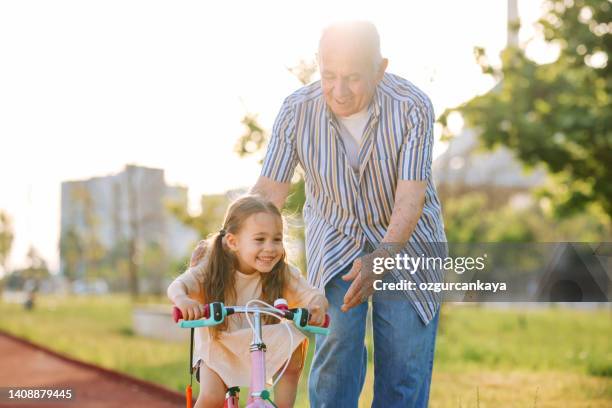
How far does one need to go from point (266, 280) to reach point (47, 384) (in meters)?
4.72

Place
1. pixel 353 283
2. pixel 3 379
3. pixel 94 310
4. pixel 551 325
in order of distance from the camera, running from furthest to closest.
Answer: pixel 94 310 < pixel 551 325 < pixel 3 379 < pixel 353 283

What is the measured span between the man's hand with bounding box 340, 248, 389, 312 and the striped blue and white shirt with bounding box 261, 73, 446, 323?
0.18m

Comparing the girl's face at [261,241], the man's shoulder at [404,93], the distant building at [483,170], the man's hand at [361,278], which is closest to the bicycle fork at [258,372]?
the girl's face at [261,241]

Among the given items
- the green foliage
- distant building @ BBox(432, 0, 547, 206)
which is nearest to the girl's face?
distant building @ BBox(432, 0, 547, 206)

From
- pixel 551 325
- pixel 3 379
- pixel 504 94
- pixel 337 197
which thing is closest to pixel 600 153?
pixel 504 94

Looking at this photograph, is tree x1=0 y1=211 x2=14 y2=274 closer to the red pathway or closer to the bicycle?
the red pathway

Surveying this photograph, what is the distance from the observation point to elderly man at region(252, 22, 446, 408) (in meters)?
3.12

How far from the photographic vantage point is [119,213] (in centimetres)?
2355

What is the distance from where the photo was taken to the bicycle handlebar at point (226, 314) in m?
2.73

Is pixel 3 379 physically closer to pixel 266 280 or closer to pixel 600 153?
pixel 266 280

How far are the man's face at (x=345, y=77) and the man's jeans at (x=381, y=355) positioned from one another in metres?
0.58

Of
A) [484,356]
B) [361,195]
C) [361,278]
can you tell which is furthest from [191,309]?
[484,356]

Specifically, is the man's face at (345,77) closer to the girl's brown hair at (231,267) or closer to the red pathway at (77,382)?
the girl's brown hair at (231,267)

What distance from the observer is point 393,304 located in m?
3.24
